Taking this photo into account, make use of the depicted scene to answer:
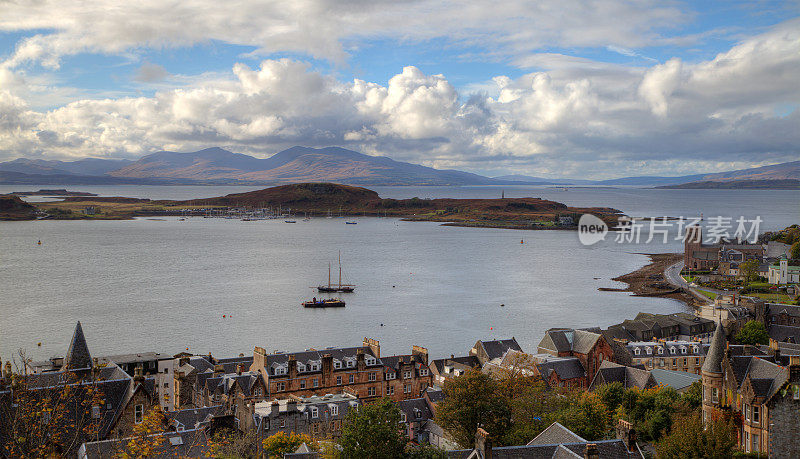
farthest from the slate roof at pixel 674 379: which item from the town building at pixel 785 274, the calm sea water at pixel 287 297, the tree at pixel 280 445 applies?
the town building at pixel 785 274

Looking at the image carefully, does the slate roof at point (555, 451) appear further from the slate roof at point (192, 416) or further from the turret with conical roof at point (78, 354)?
the turret with conical roof at point (78, 354)

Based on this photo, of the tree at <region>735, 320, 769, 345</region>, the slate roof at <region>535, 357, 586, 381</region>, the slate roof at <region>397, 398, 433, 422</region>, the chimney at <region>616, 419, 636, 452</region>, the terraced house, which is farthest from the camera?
the tree at <region>735, 320, 769, 345</region>

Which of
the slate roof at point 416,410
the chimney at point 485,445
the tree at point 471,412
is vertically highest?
the chimney at point 485,445

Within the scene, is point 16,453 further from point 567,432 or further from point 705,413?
point 705,413

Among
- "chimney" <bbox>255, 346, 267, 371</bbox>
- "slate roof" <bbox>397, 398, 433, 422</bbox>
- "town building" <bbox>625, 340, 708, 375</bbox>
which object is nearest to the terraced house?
"chimney" <bbox>255, 346, 267, 371</bbox>

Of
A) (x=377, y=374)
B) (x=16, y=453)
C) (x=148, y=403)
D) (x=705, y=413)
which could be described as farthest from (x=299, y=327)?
(x=16, y=453)

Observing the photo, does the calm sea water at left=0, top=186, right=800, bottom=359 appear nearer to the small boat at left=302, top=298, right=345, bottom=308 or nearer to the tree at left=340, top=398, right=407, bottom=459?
the small boat at left=302, top=298, right=345, bottom=308
